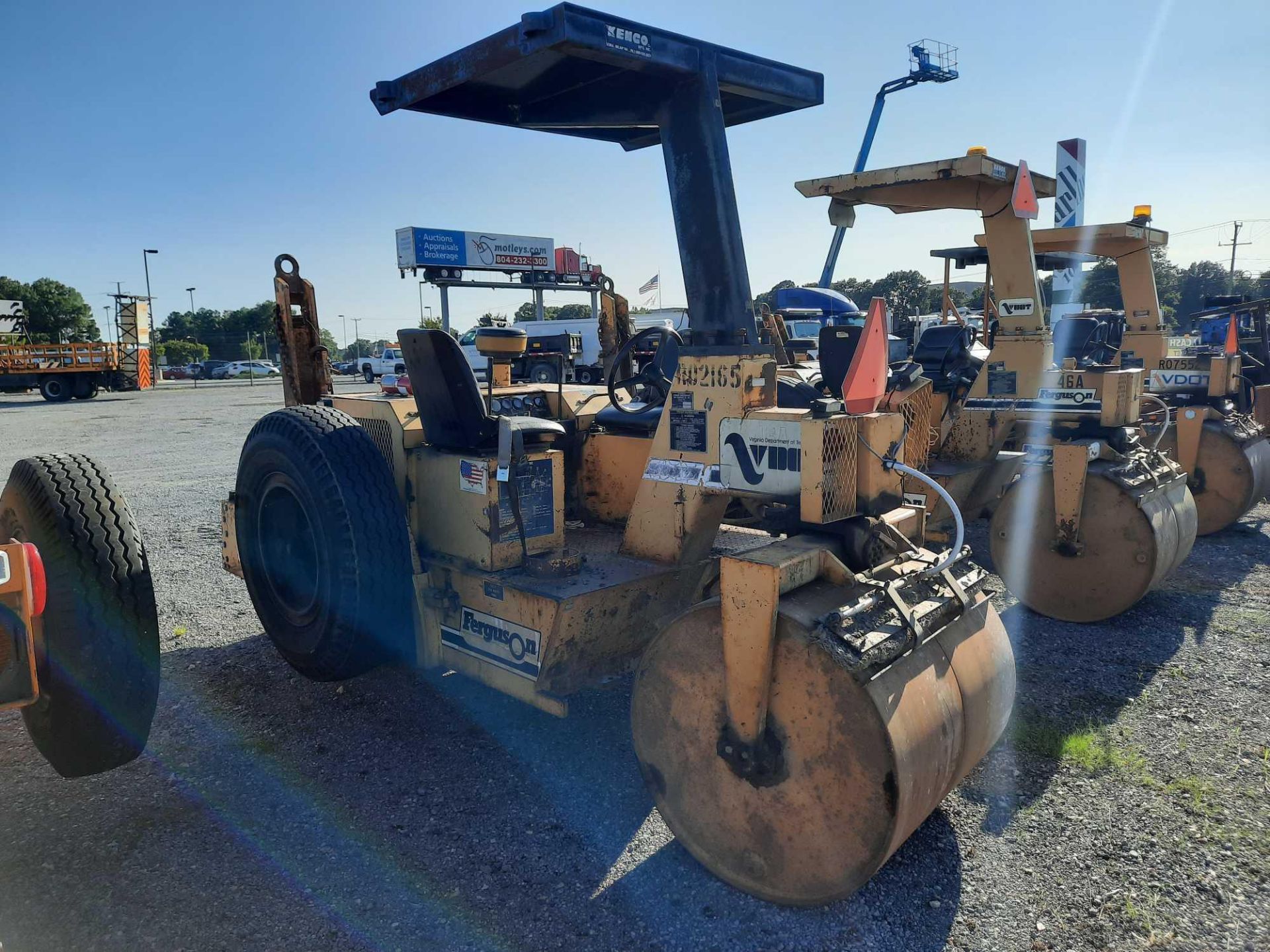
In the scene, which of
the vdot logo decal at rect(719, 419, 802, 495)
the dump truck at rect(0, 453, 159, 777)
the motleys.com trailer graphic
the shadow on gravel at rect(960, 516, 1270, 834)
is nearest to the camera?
the vdot logo decal at rect(719, 419, 802, 495)

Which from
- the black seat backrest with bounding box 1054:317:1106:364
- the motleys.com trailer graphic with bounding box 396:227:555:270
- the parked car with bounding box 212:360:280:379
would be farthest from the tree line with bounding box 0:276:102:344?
the black seat backrest with bounding box 1054:317:1106:364

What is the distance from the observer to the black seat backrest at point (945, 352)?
21.2 ft

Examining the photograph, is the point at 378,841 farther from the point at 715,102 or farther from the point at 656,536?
the point at 715,102

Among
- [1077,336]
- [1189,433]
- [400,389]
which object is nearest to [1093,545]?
[1189,433]

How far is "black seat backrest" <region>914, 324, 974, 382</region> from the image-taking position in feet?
21.2

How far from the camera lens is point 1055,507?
511 cm

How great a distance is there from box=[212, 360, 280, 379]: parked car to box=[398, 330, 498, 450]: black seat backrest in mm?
56956

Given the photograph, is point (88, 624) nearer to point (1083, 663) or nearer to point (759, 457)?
point (759, 457)

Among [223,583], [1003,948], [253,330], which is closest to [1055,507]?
[1003,948]

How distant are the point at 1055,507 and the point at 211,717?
4689 mm

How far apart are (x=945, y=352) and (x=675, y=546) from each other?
13.1 feet

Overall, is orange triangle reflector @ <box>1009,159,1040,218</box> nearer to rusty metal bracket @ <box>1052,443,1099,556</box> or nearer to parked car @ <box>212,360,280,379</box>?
rusty metal bracket @ <box>1052,443,1099,556</box>

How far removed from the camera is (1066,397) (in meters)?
5.52

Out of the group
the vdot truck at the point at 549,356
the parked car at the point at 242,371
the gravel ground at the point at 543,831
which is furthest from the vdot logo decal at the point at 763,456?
the parked car at the point at 242,371
